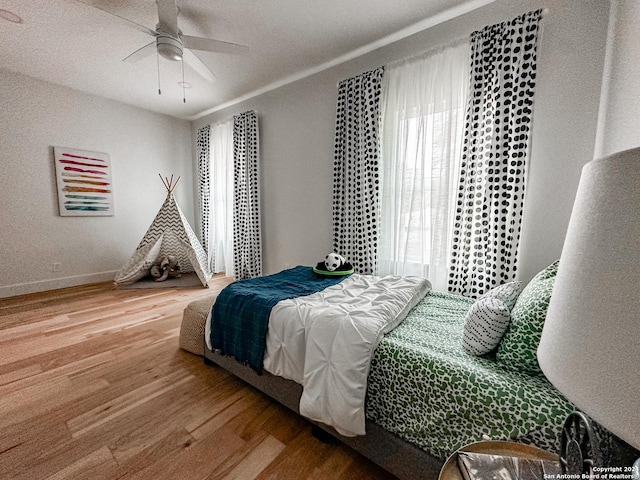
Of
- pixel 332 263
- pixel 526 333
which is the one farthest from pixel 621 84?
pixel 332 263

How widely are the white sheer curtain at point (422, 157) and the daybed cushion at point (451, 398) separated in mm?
1226

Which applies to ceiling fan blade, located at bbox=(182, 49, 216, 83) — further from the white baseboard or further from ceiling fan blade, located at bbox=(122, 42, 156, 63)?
Answer: the white baseboard

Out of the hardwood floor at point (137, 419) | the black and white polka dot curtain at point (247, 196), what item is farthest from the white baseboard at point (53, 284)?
the black and white polka dot curtain at point (247, 196)

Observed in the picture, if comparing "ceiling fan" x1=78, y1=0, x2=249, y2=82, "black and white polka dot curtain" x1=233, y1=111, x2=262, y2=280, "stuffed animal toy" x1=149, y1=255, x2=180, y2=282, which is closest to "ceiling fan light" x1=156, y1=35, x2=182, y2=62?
"ceiling fan" x1=78, y1=0, x2=249, y2=82

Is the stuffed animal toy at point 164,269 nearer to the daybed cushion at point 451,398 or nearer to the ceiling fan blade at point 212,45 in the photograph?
the ceiling fan blade at point 212,45

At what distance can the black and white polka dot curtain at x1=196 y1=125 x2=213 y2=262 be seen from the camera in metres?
4.50

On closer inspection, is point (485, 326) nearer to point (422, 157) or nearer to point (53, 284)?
point (422, 157)

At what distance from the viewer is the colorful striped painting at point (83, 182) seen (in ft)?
11.8

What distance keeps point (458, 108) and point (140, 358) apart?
10.5 feet

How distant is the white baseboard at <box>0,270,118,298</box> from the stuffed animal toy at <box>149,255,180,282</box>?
0.73 m

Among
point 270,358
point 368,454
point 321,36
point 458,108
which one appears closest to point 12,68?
point 321,36

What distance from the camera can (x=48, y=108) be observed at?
3.46m

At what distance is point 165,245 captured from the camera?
4.07 m

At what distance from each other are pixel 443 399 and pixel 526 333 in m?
0.40
